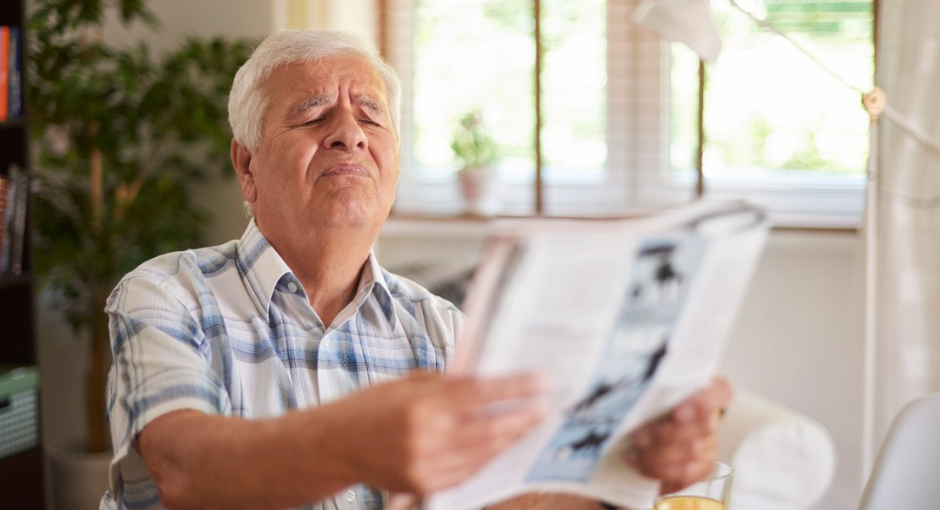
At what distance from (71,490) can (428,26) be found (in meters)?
1.85

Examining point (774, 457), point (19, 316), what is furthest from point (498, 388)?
point (19, 316)

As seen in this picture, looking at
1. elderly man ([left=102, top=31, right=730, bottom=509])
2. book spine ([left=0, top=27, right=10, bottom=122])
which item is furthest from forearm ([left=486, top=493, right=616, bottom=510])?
book spine ([left=0, top=27, right=10, bottom=122])

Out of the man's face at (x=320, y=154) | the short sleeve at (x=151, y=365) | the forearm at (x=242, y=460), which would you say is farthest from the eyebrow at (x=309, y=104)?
the forearm at (x=242, y=460)

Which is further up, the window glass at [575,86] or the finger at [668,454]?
the window glass at [575,86]

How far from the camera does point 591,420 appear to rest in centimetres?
84

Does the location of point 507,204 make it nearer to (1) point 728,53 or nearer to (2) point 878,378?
(1) point 728,53

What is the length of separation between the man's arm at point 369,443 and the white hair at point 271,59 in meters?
0.64

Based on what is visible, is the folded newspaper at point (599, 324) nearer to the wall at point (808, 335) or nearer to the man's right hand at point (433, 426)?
the man's right hand at point (433, 426)

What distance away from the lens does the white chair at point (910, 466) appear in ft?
4.34

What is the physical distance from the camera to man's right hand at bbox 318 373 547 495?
2.35 ft

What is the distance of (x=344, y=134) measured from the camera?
1.42 metres

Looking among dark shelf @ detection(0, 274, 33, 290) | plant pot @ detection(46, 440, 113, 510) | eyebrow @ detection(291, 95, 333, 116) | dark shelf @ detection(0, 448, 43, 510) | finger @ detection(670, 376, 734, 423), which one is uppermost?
eyebrow @ detection(291, 95, 333, 116)

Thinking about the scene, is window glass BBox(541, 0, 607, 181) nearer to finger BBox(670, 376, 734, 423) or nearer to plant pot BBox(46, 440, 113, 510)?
plant pot BBox(46, 440, 113, 510)

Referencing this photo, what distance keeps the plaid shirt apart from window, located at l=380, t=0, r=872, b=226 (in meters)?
1.68
